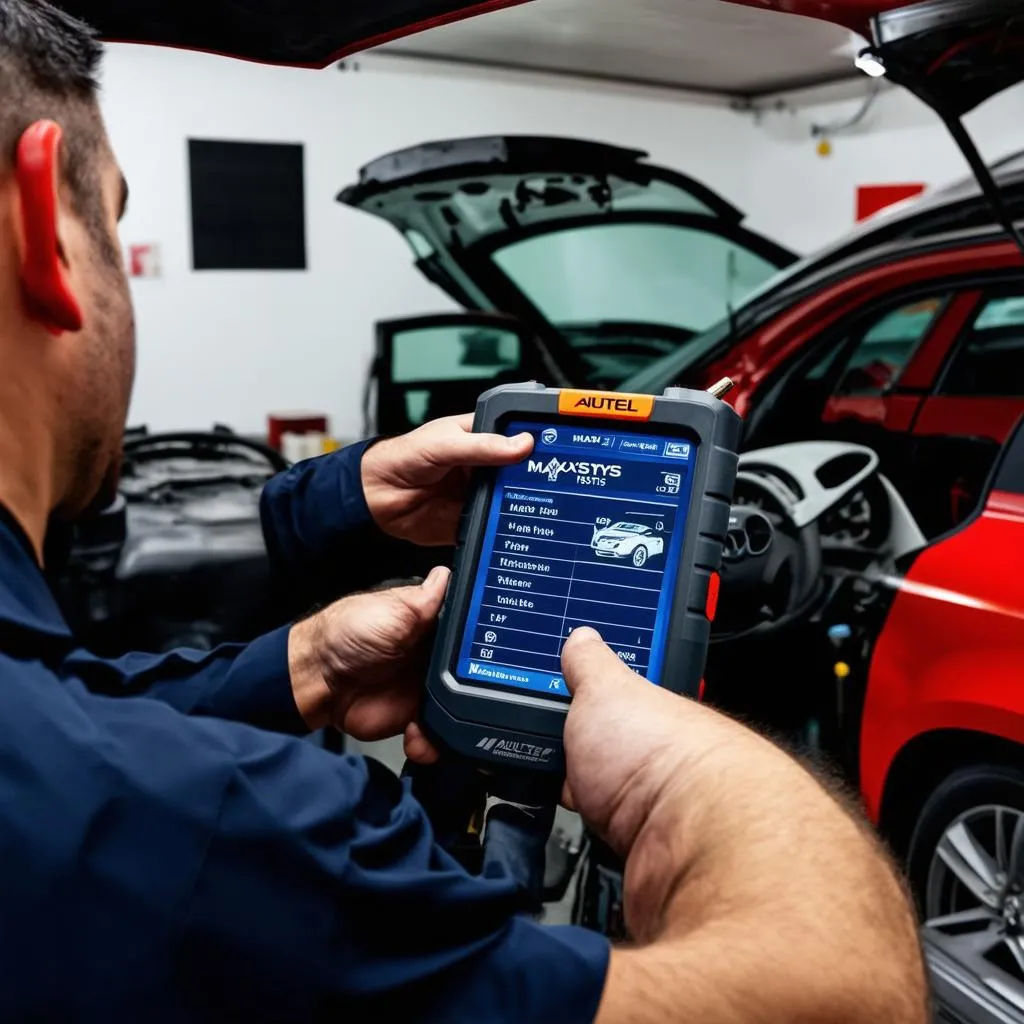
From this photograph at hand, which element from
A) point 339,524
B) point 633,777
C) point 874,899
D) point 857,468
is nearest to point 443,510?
point 339,524

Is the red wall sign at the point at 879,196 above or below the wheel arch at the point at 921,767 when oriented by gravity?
above

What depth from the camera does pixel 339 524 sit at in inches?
39.6

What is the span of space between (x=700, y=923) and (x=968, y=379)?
1.22 m

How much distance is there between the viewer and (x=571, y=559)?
2.25ft

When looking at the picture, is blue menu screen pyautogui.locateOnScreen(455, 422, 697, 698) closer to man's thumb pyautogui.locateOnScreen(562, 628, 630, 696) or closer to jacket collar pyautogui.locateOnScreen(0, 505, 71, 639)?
man's thumb pyautogui.locateOnScreen(562, 628, 630, 696)

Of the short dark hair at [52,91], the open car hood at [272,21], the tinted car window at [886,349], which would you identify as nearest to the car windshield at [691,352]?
the tinted car window at [886,349]

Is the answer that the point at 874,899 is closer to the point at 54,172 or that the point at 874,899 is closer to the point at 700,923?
the point at 700,923

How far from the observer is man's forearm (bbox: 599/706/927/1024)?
1.38 feet

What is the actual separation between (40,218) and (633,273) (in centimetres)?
167

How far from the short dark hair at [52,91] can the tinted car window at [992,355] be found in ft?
3.94

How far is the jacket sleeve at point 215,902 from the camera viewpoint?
392 mm

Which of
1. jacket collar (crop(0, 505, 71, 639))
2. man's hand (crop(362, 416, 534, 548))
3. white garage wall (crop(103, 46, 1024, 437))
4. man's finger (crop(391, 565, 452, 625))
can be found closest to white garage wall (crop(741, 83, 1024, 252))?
white garage wall (crop(103, 46, 1024, 437))

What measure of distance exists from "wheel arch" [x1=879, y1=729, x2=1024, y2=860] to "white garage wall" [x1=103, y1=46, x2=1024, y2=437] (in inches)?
37.4

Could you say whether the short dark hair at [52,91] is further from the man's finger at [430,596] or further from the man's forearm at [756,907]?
the man's forearm at [756,907]
